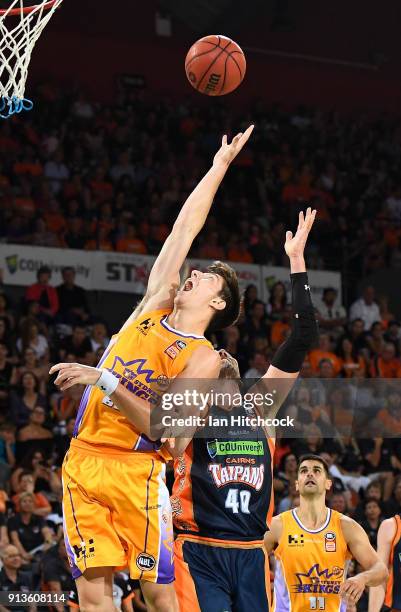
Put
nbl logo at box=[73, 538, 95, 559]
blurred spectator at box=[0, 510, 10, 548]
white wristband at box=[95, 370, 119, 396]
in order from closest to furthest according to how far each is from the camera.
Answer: white wristband at box=[95, 370, 119, 396], nbl logo at box=[73, 538, 95, 559], blurred spectator at box=[0, 510, 10, 548]

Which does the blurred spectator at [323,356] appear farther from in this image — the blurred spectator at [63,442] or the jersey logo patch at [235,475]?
the jersey logo patch at [235,475]

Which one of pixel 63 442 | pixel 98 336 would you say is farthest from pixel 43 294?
pixel 63 442

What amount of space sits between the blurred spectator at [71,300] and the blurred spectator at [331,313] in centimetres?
363

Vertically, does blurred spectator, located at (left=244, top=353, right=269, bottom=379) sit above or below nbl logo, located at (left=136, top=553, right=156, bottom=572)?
above

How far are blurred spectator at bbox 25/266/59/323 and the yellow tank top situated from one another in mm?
8055

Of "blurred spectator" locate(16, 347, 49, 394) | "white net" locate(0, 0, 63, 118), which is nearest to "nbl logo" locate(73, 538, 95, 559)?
"white net" locate(0, 0, 63, 118)

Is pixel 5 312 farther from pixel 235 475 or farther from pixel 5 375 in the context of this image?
pixel 235 475

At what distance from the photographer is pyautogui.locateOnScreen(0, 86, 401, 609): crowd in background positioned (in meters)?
10.9

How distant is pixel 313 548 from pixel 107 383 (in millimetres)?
3351

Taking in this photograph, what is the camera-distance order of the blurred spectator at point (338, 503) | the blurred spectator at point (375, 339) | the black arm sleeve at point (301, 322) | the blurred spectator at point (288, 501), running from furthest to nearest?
the blurred spectator at point (375, 339) → the blurred spectator at point (338, 503) → the blurred spectator at point (288, 501) → the black arm sleeve at point (301, 322)

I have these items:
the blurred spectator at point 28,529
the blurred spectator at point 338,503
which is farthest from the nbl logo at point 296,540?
the blurred spectator at point 338,503

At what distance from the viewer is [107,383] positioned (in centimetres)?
455

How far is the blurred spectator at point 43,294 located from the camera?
515 inches

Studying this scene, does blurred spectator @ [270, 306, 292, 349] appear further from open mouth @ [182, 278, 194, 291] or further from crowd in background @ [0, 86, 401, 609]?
open mouth @ [182, 278, 194, 291]
